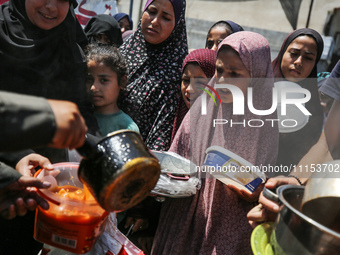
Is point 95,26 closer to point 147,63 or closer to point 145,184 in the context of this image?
point 147,63

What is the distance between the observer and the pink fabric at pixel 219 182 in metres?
1.94

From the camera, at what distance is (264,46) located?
214cm

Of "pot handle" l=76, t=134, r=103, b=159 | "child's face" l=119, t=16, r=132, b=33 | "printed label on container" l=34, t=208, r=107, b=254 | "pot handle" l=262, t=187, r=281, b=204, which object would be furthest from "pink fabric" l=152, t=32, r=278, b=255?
"child's face" l=119, t=16, r=132, b=33

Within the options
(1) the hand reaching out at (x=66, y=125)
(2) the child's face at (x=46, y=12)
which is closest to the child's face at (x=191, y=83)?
(2) the child's face at (x=46, y=12)

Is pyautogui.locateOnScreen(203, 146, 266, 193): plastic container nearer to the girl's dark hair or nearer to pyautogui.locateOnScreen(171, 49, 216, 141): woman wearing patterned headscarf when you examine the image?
pyautogui.locateOnScreen(171, 49, 216, 141): woman wearing patterned headscarf

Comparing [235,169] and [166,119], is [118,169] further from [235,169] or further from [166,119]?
[166,119]

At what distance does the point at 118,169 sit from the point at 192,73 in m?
1.67

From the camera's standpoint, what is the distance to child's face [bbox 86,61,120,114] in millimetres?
2416

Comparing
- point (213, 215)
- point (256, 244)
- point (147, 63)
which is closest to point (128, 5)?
point (147, 63)

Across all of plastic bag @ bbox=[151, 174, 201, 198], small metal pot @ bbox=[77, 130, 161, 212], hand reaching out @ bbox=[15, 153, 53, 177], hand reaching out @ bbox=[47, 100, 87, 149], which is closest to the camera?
hand reaching out @ bbox=[47, 100, 87, 149]

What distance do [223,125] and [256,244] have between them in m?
0.88

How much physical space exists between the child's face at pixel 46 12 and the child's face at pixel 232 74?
1.08 meters

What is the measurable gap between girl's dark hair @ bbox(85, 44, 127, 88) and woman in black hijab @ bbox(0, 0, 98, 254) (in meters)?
0.22

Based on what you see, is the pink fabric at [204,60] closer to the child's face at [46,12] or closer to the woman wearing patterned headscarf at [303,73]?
the woman wearing patterned headscarf at [303,73]
